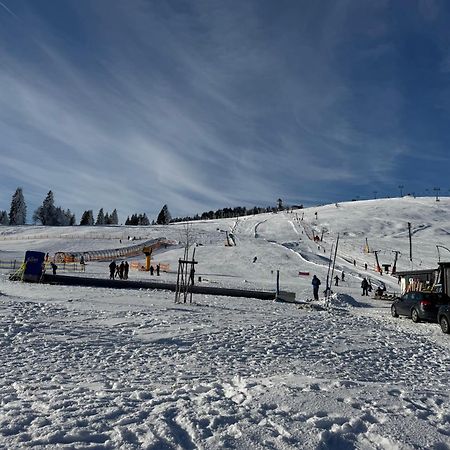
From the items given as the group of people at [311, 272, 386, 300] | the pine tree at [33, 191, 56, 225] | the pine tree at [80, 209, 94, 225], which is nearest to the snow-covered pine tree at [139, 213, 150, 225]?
the pine tree at [80, 209, 94, 225]

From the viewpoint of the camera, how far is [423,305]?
1786 centimetres

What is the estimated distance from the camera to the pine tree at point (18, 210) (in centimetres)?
12275

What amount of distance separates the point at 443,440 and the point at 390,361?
489 cm

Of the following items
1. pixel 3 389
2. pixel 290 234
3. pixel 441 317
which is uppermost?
pixel 290 234

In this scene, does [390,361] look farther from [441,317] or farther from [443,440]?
[441,317]

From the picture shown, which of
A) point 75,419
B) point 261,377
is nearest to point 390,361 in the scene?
point 261,377

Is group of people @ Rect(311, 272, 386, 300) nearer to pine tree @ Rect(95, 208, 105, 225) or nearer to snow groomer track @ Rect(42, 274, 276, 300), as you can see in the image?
snow groomer track @ Rect(42, 274, 276, 300)

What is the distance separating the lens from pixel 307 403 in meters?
5.36

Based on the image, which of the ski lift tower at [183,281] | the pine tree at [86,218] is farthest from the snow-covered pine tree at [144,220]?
the ski lift tower at [183,281]

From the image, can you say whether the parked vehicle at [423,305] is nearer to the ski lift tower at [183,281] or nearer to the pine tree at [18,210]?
the ski lift tower at [183,281]

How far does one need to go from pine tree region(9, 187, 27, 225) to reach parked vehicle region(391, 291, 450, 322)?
12357cm

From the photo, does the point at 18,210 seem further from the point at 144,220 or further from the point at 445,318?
the point at 445,318

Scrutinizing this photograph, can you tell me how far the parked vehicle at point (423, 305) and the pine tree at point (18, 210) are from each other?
123568mm

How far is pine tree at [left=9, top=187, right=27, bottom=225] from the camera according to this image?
122750mm
